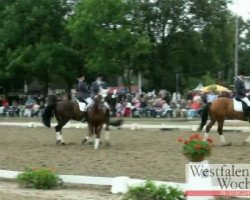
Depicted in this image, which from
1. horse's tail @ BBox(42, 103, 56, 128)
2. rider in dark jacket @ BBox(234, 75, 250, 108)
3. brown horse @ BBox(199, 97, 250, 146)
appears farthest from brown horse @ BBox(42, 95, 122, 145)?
rider in dark jacket @ BBox(234, 75, 250, 108)

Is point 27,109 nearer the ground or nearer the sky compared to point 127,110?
nearer the sky

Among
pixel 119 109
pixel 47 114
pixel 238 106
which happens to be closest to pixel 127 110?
pixel 119 109

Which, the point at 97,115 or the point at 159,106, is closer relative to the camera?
the point at 97,115

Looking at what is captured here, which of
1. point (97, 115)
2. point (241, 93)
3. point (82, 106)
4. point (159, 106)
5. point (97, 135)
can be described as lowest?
point (97, 135)

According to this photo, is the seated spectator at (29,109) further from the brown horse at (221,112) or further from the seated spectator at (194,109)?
the brown horse at (221,112)

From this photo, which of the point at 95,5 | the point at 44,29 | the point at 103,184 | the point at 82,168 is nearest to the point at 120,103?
the point at 95,5

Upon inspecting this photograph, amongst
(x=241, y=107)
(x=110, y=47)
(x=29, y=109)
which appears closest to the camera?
→ (x=241, y=107)

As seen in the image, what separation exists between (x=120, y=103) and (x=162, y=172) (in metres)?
24.8

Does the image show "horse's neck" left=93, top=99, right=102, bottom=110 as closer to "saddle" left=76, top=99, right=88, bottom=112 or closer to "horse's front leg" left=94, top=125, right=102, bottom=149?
"horse's front leg" left=94, top=125, right=102, bottom=149

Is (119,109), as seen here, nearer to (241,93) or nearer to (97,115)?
(241,93)

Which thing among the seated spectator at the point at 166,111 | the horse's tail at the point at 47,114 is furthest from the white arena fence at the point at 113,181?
the seated spectator at the point at 166,111

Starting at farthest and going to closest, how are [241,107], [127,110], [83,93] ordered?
[127,110], [83,93], [241,107]

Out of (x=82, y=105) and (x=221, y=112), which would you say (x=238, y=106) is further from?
(x=82, y=105)

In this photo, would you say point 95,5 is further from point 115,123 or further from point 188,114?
point 115,123
